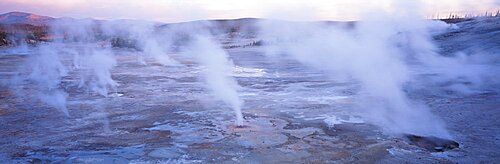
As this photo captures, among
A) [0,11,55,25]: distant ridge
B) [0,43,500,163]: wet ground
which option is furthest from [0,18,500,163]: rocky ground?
[0,11,55,25]: distant ridge

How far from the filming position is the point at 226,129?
21.0 ft

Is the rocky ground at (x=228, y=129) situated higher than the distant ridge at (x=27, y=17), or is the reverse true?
the distant ridge at (x=27, y=17)

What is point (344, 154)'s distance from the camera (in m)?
5.18

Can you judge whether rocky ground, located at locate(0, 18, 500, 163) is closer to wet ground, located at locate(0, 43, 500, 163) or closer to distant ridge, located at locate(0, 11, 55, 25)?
wet ground, located at locate(0, 43, 500, 163)

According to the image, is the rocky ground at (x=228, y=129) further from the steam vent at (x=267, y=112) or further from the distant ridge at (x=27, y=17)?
the distant ridge at (x=27, y=17)

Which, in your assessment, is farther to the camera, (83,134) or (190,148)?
(83,134)

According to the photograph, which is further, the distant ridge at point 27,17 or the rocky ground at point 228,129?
the distant ridge at point 27,17

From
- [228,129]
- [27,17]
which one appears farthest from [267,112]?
[27,17]

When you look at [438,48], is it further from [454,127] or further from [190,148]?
[190,148]

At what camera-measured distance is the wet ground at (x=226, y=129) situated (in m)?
5.15

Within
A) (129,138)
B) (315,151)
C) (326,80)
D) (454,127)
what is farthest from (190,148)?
(326,80)

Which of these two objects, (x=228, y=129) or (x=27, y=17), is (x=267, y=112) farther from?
(x=27, y=17)

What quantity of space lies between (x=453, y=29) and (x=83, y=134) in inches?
938

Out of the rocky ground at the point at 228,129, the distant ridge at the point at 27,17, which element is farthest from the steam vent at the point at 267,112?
the distant ridge at the point at 27,17
